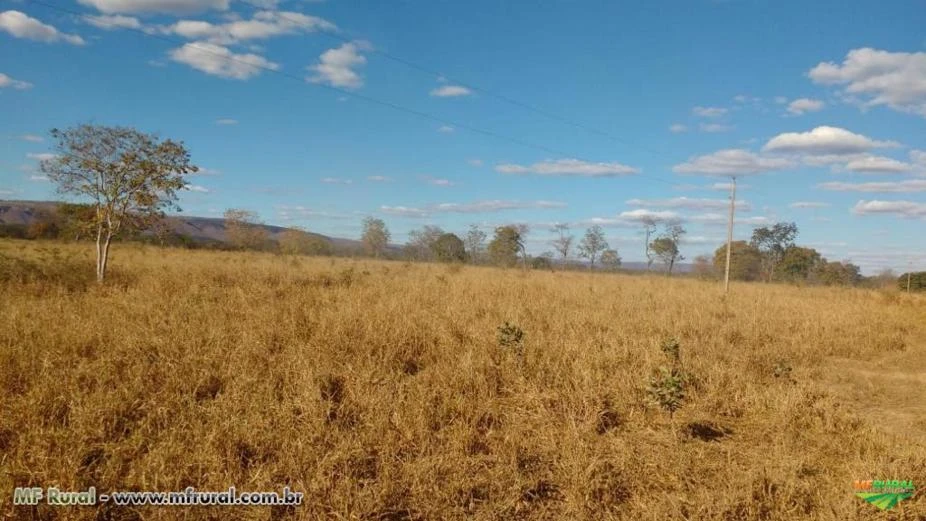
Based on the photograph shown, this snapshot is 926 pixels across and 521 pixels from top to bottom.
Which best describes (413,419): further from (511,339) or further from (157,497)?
(511,339)

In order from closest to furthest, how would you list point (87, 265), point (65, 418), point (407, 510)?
point (407, 510)
point (65, 418)
point (87, 265)

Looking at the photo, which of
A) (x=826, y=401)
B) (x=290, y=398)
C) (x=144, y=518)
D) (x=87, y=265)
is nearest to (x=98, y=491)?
(x=144, y=518)

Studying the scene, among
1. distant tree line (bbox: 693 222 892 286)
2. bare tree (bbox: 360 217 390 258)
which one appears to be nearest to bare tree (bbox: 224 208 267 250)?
bare tree (bbox: 360 217 390 258)

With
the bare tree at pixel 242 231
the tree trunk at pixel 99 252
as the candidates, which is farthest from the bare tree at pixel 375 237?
the tree trunk at pixel 99 252

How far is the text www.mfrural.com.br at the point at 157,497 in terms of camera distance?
2660 mm

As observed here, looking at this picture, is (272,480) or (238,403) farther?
(238,403)

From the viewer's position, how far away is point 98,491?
278 cm

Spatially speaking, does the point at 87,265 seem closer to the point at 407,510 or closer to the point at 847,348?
the point at 407,510

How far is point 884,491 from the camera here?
10.2ft

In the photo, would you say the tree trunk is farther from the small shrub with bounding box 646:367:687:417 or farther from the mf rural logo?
the mf rural logo

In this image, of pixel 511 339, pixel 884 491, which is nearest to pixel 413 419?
pixel 511 339

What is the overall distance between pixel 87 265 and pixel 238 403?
11.2m

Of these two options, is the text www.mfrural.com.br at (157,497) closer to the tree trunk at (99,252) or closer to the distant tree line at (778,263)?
the tree trunk at (99,252)

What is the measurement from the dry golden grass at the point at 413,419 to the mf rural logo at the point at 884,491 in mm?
60
